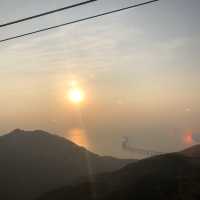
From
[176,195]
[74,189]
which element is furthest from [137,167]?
[176,195]

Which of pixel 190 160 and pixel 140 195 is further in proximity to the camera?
pixel 190 160

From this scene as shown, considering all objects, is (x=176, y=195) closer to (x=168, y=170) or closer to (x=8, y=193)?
(x=168, y=170)

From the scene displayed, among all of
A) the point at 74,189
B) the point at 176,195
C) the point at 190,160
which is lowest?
the point at 74,189

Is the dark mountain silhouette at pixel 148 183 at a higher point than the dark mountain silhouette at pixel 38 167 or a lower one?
higher

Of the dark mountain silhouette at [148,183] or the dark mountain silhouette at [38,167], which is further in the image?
the dark mountain silhouette at [38,167]

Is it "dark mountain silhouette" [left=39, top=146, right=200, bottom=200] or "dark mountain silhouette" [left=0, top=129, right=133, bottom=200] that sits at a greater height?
"dark mountain silhouette" [left=39, top=146, right=200, bottom=200]

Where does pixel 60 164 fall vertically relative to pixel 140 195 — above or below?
below
